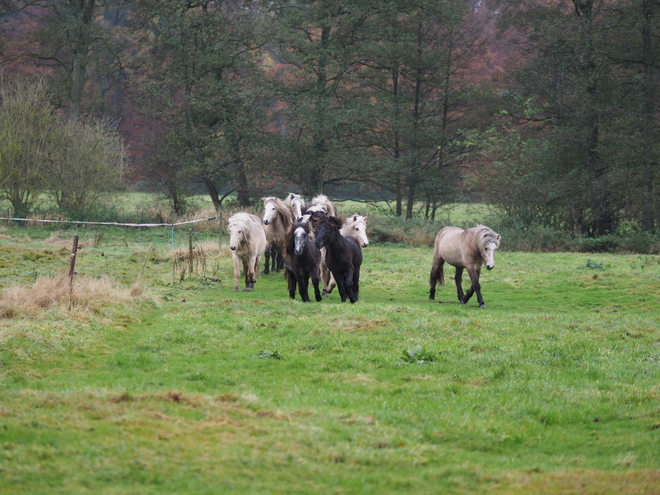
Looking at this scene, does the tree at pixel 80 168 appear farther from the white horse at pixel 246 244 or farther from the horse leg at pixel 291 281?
the horse leg at pixel 291 281

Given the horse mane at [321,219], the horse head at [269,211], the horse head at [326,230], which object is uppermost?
the horse head at [269,211]

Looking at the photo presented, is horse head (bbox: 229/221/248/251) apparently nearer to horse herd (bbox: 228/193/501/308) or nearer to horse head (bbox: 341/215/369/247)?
horse herd (bbox: 228/193/501/308)

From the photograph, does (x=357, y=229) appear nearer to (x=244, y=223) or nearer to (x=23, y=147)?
(x=244, y=223)

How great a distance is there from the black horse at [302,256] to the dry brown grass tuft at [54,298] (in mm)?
3221

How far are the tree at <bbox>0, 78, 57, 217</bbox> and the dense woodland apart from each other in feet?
0.28

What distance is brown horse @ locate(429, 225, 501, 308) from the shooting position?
14.7 meters

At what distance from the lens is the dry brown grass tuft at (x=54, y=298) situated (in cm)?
1078

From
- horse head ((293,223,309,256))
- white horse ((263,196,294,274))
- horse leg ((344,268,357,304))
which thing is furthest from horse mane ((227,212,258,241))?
horse leg ((344,268,357,304))

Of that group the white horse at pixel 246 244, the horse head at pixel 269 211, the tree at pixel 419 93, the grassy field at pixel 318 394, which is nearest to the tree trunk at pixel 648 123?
the tree at pixel 419 93

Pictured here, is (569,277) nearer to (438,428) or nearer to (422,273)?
(422,273)

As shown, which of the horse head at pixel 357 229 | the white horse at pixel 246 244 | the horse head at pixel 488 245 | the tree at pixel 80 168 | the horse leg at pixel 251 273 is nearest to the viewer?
the horse head at pixel 488 245

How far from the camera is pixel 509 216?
32062 millimetres

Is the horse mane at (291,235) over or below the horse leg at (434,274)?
over

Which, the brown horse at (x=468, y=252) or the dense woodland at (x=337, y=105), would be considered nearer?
the brown horse at (x=468, y=252)
